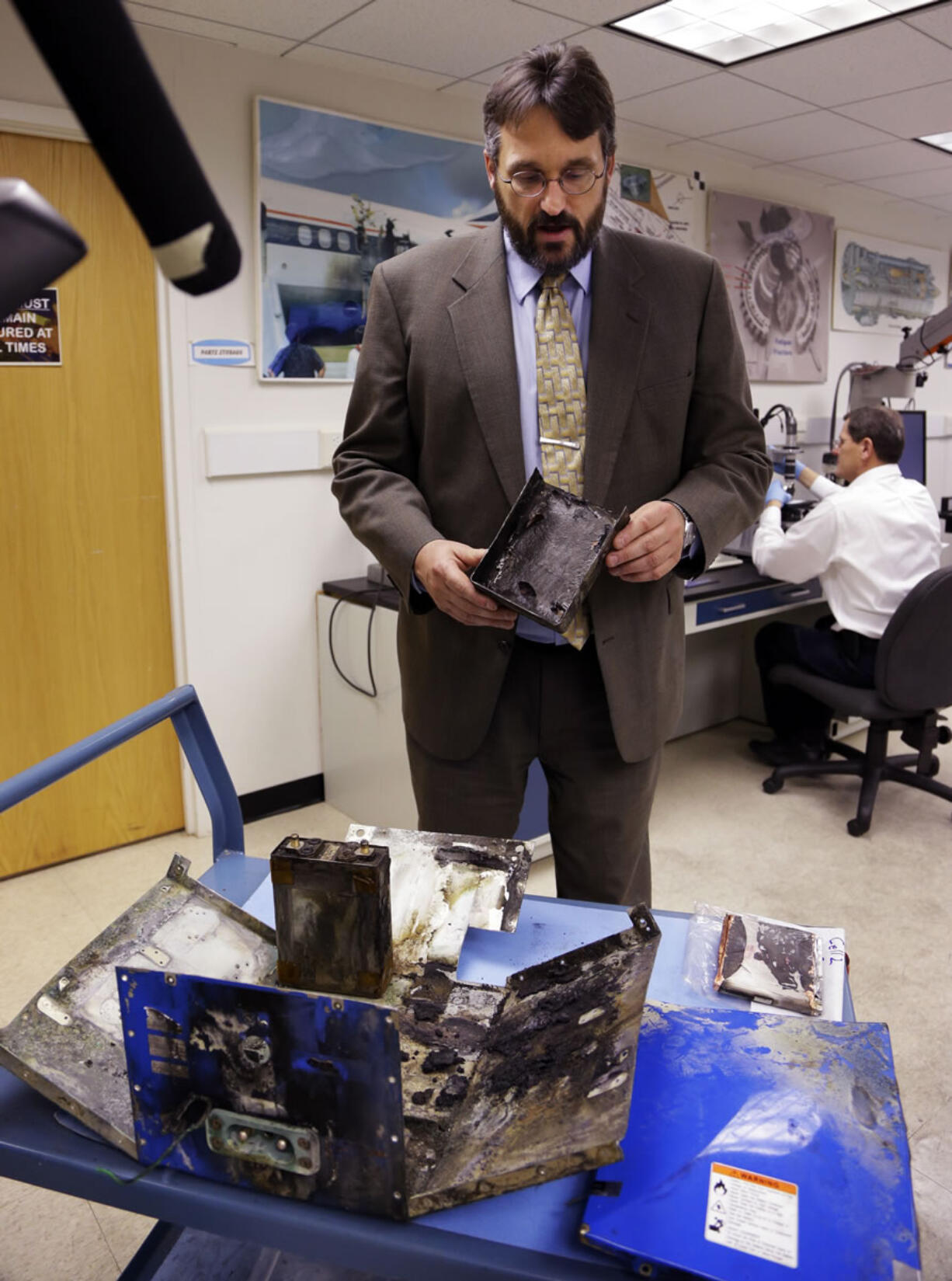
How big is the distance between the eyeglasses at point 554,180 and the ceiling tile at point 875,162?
117 inches

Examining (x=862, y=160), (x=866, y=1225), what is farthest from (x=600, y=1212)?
(x=862, y=160)

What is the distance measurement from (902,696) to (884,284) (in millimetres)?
2787

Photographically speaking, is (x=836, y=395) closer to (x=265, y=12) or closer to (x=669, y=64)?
(x=669, y=64)

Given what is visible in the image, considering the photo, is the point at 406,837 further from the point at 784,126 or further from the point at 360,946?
the point at 784,126

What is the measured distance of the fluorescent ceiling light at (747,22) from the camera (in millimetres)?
2381

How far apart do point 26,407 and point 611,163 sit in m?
1.76

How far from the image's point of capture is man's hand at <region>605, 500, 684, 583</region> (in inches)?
49.4

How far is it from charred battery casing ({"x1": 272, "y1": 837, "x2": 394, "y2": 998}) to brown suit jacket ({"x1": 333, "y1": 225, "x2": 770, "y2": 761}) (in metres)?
0.47

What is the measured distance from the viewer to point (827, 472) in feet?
13.3

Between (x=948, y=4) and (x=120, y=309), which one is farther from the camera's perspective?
(x=120, y=309)

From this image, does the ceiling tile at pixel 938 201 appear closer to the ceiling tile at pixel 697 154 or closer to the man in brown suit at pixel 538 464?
the ceiling tile at pixel 697 154

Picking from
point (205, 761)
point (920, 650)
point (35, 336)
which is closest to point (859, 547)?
point (920, 650)

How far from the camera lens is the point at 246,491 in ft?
9.18

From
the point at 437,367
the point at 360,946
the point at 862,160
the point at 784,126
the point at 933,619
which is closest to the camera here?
the point at 360,946
